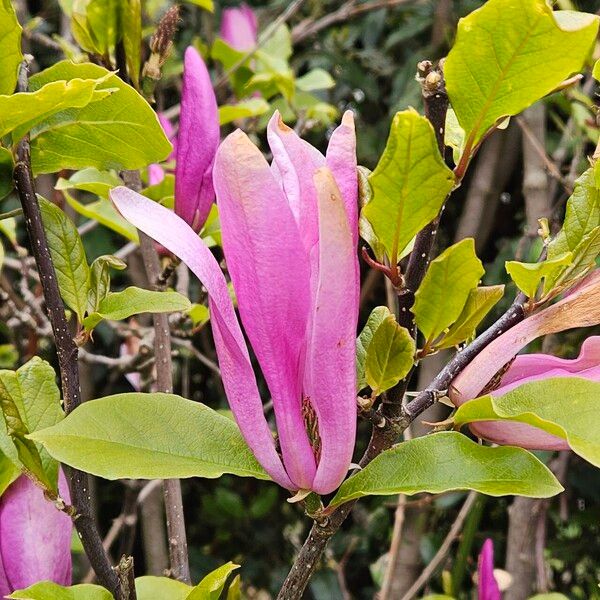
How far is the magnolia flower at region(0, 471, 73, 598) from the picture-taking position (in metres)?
0.48

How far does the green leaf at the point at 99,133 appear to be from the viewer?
475 millimetres

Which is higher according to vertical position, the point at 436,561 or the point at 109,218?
the point at 109,218

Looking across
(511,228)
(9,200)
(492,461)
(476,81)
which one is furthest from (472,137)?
(9,200)

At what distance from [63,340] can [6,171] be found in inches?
3.6

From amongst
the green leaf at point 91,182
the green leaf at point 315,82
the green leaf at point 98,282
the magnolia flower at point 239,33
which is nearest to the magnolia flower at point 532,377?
the green leaf at point 98,282

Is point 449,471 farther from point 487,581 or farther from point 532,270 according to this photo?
point 487,581

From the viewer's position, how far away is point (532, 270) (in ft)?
1.33

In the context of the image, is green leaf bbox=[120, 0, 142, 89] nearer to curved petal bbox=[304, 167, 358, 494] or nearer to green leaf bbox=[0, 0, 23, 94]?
green leaf bbox=[0, 0, 23, 94]

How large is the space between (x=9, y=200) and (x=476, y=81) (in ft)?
4.87

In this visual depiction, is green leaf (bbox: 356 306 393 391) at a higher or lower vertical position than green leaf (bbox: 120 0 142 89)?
lower

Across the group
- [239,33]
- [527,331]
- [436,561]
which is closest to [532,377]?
[527,331]

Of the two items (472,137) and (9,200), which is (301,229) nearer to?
(472,137)

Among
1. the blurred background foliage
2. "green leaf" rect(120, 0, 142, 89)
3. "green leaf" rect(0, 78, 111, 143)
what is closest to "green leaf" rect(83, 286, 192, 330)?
"green leaf" rect(0, 78, 111, 143)

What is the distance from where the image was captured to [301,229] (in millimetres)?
386
